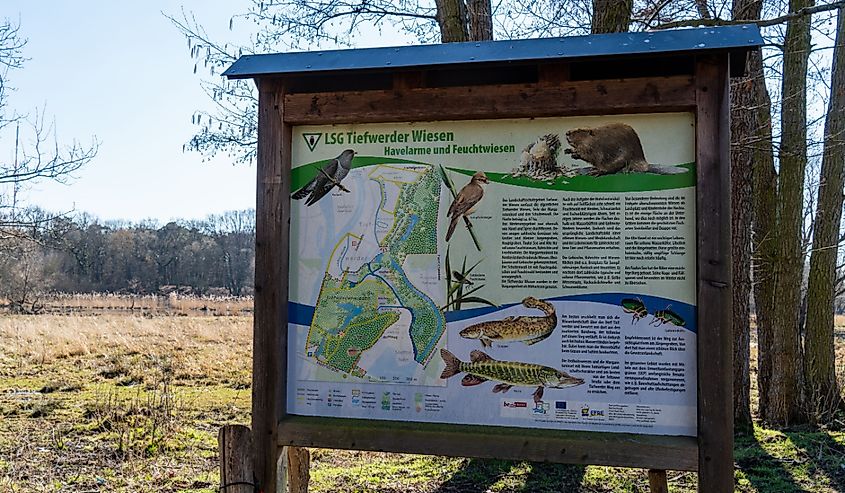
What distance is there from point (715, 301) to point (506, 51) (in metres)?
1.42

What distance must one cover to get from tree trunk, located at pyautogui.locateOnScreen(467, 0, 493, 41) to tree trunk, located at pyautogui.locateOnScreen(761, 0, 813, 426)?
3538 mm

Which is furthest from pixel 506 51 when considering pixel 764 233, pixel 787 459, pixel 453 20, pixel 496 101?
pixel 764 233

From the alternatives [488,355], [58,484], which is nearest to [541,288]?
[488,355]

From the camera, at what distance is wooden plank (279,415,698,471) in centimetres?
300

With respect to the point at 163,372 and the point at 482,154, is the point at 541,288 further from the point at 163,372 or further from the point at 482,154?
the point at 163,372

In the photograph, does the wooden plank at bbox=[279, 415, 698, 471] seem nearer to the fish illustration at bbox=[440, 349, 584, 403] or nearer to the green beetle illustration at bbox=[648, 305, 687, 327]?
the fish illustration at bbox=[440, 349, 584, 403]

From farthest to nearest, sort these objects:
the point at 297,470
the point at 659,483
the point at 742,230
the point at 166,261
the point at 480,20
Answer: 1. the point at 166,261
2. the point at 742,230
3. the point at 480,20
4. the point at 297,470
5. the point at 659,483

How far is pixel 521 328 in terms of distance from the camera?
3.18 m

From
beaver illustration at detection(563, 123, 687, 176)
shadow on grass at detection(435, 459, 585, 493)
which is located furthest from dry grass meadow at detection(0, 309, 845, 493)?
beaver illustration at detection(563, 123, 687, 176)

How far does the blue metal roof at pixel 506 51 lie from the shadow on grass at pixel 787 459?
13.9 ft

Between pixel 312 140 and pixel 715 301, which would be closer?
pixel 715 301

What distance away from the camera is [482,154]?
130 inches

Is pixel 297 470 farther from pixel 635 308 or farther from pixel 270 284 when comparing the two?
pixel 635 308

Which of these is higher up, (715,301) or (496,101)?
(496,101)
